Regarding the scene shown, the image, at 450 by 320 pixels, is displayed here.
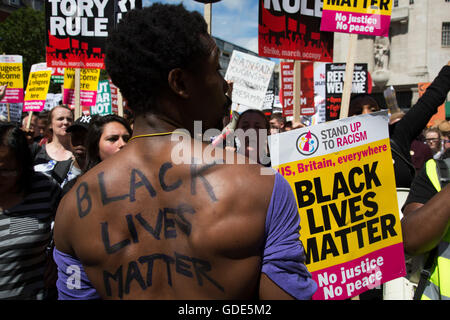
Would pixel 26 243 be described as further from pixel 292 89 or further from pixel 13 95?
pixel 13 95

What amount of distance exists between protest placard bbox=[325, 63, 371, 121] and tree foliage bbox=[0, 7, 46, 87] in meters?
20.6

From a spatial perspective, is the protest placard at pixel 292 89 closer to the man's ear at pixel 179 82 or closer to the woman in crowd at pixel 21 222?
the woman in crowd at pixel 21 222

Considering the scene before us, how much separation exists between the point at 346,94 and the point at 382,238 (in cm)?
194

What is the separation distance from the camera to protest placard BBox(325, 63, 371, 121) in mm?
8242

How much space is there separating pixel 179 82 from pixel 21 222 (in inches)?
58.8

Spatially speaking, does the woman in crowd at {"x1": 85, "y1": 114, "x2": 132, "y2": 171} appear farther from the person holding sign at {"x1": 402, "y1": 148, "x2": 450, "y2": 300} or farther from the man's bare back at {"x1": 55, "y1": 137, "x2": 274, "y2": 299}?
the person holding sign at {"x1": 402, "y1": 148, "x2": 450, "y2": 300}

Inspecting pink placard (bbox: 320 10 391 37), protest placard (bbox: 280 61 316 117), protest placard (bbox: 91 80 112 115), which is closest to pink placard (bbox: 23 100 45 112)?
protest placard (bbox: 91 80 112 115)

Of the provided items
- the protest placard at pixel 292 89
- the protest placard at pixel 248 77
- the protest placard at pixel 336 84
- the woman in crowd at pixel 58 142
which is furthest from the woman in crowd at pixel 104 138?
the protest placard at pixel 292 89

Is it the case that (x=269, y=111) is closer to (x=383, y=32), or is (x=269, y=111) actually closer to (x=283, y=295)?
(x=383, y=32)

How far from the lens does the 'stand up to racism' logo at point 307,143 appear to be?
2.24 m

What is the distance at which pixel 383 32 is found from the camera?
4648 mm

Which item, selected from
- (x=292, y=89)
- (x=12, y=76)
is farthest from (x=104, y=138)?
(x=12, y=76)

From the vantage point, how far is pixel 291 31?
512cm

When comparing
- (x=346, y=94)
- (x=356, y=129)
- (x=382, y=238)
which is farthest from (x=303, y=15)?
(x=382, y=238)
